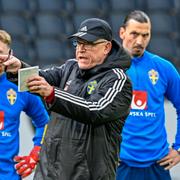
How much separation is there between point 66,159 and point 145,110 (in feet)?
4.09

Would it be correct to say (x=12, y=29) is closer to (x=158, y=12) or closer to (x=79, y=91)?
(x=158, y=12)

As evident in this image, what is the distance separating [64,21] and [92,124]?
3.58m

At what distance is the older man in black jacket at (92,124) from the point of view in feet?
11.2

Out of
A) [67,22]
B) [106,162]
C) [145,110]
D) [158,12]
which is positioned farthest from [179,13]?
[106,162]

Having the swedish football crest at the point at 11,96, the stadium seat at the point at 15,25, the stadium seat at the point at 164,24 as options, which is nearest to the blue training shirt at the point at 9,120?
the swedish football crest at the point at 11,96

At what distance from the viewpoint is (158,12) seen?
6.85 meters

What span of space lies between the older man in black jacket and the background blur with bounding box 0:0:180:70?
3.21 m

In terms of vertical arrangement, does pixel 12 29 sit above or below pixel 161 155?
above

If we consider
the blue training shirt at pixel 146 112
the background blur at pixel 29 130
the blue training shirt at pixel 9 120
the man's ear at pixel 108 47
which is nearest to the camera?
the man's ear at pixel 108 47

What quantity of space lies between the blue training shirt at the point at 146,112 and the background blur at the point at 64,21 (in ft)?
6.81

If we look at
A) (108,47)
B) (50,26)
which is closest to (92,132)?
(108,47)

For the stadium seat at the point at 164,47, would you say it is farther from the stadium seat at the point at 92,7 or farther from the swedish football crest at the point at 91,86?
the swedish football crest at the point at 91,86

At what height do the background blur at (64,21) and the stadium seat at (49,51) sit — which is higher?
the background blur at (64,21)

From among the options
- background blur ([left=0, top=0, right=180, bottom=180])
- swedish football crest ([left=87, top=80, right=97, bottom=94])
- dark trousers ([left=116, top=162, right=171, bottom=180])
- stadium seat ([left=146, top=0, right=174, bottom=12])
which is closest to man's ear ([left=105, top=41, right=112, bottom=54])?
swedish football crest ([left=87, top=80, right=97, bottom=94])
